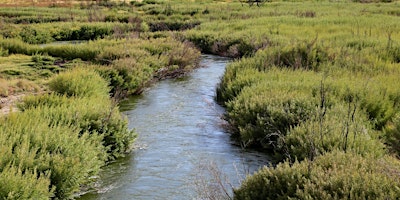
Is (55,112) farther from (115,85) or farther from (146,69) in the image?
(146,69)

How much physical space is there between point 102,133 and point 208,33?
65.7 ft

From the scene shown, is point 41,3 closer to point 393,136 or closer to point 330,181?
point 393,136

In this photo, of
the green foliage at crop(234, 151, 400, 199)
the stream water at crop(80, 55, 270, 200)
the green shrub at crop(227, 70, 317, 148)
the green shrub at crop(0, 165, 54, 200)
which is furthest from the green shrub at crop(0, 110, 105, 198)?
the green shrub at crop(227, 70, 317, 148)

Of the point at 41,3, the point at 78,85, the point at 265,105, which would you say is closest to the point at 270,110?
the point at 265,105

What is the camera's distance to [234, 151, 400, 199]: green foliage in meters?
5.69

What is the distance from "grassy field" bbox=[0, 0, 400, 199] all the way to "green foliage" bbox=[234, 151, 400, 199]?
0.7 inches

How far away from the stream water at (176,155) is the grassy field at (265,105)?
1.42ft

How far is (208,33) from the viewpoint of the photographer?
96.3 feet

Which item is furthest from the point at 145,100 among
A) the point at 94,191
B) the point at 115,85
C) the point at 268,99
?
the point at 94,191

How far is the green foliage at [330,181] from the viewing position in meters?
5.69

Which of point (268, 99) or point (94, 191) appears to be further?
point (268, 99)

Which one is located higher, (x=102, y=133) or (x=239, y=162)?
(x=102, y=133)

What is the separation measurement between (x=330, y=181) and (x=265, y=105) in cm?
556

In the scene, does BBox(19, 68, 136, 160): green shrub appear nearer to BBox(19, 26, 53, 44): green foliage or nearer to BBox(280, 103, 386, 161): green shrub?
BBox(280, 103, 386, 161): green shrub
